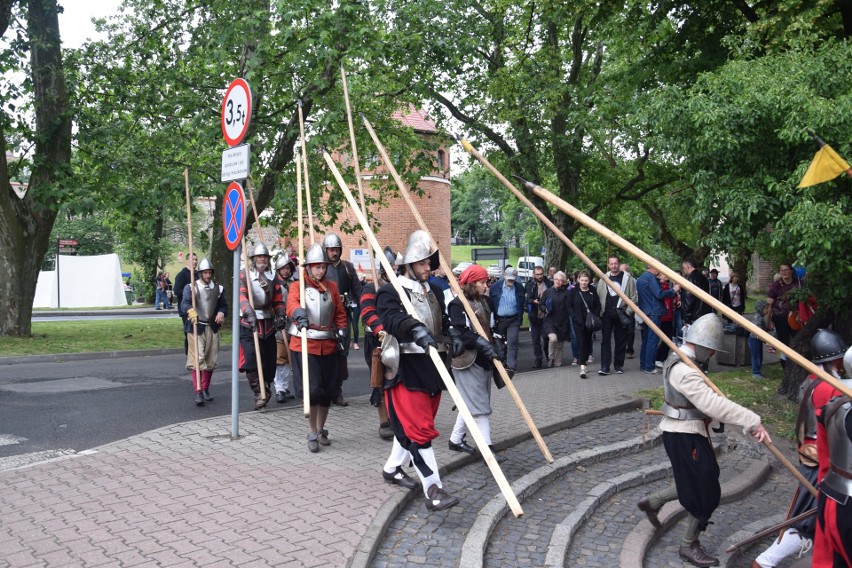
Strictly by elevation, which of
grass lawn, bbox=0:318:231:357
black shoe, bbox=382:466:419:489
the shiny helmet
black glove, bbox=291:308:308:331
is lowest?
black shoe, bbox=382:466:419:489

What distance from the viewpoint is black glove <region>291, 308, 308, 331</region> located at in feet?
22.8

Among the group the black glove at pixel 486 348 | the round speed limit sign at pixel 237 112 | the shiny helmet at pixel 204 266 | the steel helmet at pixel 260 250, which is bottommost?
the black glove at pixel 486 348

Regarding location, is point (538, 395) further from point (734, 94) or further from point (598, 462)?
point (734, 94)

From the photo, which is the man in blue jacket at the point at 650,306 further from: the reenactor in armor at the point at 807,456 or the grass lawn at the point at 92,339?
the grass lawn at the point at 92,339

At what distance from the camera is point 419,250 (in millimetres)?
5906

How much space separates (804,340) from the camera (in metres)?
10.1

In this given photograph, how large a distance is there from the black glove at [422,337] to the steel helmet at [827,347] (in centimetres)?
242

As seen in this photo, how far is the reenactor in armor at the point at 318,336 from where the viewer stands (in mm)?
7094

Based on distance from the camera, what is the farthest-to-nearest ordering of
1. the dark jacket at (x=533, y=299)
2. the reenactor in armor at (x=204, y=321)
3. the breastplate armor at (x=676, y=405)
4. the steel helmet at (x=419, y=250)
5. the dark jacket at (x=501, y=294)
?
the dark jacket at (x=533, y=299), the dark jacket at (x=501, y=294), the reenactor in armor at (x=204, y=321), the steel helmet at (x=419, y=250), the breastplate armor at (x=676, y=405)

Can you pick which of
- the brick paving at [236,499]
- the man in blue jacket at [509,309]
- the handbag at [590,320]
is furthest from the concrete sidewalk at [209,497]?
the handbag at [590,320]

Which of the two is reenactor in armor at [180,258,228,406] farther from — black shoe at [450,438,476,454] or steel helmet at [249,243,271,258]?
black shoe at [450,438,476,454]

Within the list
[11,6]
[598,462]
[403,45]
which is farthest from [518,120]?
[598,462]

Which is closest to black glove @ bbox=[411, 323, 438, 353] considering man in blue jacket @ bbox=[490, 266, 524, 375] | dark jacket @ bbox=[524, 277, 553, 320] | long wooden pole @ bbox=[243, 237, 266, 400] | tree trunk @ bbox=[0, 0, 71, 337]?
long wooden pole @ bbox=[243, 237, 266, 400]

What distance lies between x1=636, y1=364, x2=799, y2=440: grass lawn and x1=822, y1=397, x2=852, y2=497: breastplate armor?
4250mm
